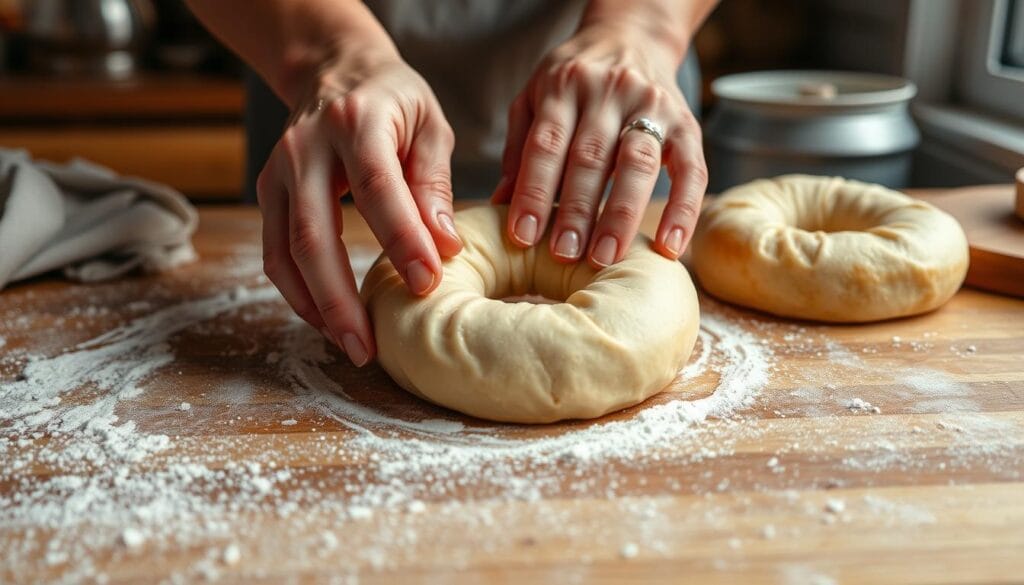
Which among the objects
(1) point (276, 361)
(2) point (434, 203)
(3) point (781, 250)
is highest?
(2) point (434, 203)

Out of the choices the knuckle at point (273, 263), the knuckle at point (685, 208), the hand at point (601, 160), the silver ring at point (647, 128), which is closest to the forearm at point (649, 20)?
the hand at point (601, 160)

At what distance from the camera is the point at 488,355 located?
1.13 meters

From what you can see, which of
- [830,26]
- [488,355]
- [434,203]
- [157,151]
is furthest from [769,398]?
[157,151]

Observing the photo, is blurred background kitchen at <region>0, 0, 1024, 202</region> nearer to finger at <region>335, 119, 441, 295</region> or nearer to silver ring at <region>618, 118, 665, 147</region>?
silver ring at <region>618, 118, 665, 147</region>

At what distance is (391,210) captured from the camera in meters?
1.19

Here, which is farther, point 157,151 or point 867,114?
point 157,151

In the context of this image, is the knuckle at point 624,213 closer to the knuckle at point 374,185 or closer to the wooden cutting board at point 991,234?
the knuckle at point 374,185

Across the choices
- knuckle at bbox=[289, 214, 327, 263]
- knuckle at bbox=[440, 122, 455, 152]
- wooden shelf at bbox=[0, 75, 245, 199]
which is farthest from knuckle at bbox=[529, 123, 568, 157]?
wooden shelf at bbox=[0, 75, 245, 199]

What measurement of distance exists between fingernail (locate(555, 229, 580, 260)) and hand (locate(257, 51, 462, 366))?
5.7 inches

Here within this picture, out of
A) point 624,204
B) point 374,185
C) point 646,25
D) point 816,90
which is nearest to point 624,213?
point 624,204

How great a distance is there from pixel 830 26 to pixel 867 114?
1331mm

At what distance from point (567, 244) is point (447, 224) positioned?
175 millimetres

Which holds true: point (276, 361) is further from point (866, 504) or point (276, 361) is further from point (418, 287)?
point (866, 504)

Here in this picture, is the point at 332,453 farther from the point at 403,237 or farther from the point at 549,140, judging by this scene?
the point at 549,140
